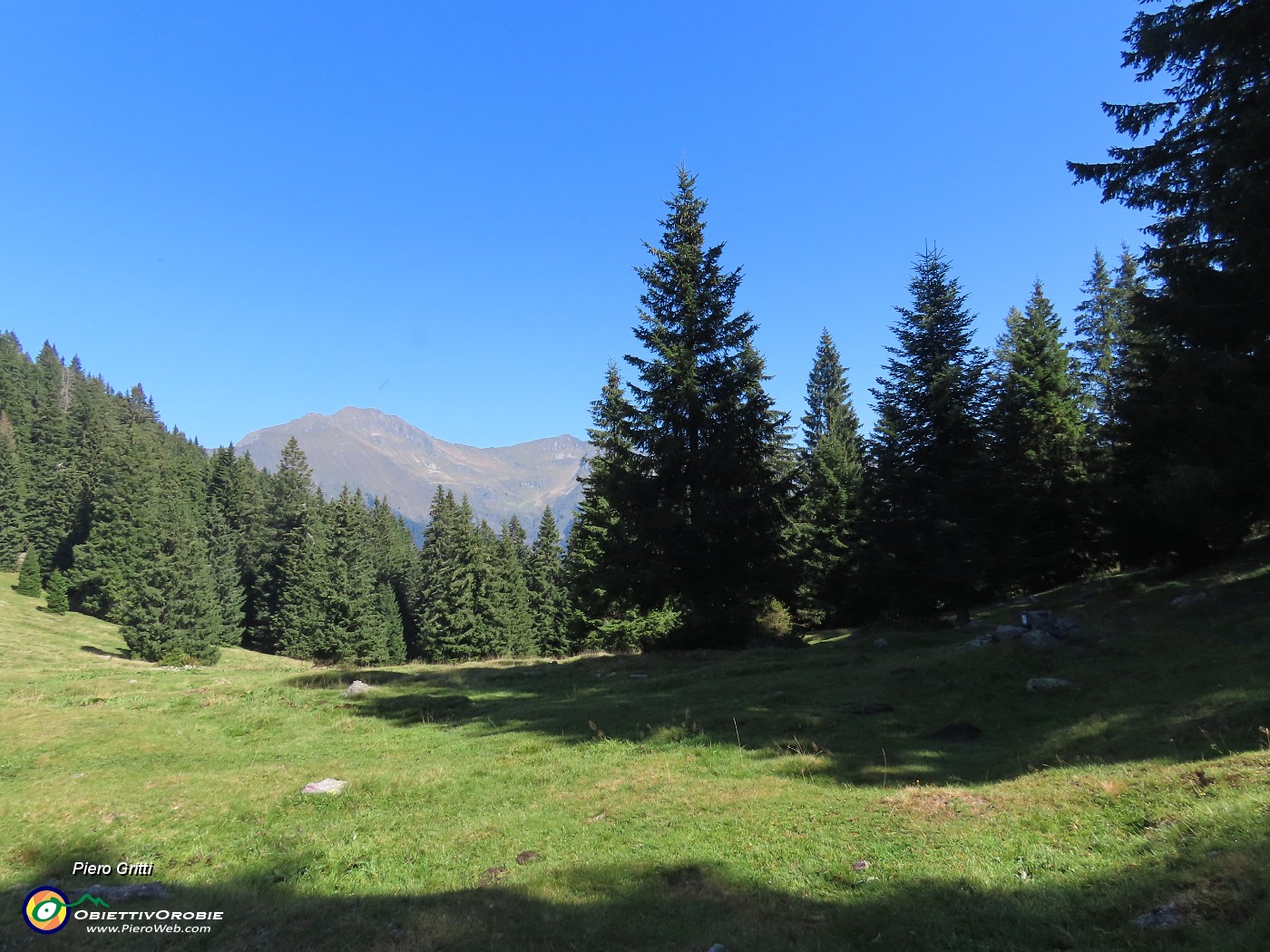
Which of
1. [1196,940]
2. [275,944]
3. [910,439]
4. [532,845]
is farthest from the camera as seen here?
[910,439]

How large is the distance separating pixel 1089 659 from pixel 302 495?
82307mm

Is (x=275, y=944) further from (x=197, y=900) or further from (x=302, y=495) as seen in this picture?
(x=302, y=495)

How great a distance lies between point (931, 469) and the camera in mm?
28953

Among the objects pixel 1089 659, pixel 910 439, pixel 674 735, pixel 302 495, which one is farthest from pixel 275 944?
pixel 302 495

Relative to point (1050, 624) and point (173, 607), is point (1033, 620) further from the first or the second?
point (173, 607)

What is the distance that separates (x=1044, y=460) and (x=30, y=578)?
103 meters

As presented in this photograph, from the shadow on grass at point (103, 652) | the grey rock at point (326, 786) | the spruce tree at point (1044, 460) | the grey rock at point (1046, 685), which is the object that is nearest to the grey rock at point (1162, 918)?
the grey rock at point (1046, 685)

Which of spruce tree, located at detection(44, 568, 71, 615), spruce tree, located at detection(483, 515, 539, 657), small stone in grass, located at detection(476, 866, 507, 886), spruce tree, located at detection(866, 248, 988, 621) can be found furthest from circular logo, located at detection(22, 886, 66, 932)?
spruce tree, located at detection(44, 568, 71, 615)

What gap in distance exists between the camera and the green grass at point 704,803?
21.1ft

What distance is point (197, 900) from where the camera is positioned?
7.81m

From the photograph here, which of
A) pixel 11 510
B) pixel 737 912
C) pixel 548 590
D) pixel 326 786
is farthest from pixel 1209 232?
pixel 11 510

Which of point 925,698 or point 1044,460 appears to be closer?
point 925,698

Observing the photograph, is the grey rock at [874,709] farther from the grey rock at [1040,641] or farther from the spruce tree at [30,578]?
the spruce tree at [30,578]

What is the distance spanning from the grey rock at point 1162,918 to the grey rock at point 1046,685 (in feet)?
34.7
